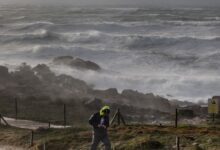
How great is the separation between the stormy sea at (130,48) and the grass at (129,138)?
1299 cm

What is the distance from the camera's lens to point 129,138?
1728 centimetres

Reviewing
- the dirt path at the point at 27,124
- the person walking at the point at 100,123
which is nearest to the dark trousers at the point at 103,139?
the person walking at the point at 100,123

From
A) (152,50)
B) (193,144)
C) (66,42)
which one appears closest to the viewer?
(193,144)

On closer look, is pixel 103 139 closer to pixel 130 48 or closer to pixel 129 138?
pixel 129 138

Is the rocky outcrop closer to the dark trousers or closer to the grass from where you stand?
the grass

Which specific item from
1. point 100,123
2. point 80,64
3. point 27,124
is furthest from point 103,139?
point 80,64

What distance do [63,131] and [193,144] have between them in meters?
4.83

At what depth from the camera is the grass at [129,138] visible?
53.0 feet

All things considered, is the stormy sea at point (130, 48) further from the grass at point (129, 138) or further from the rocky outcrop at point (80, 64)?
the grass at point (129, 138)

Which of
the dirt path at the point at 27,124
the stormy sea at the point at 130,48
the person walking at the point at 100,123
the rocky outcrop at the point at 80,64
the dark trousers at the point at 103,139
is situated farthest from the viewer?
the rocky outcrop at the point at 80,64

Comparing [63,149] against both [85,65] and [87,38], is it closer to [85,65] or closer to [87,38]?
[85,65]

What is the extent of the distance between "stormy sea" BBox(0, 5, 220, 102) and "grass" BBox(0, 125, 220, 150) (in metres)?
13.0

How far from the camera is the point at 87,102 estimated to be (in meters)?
27.7

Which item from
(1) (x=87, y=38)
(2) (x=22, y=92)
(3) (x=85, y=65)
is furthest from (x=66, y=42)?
(2) (x=22, y=92)
